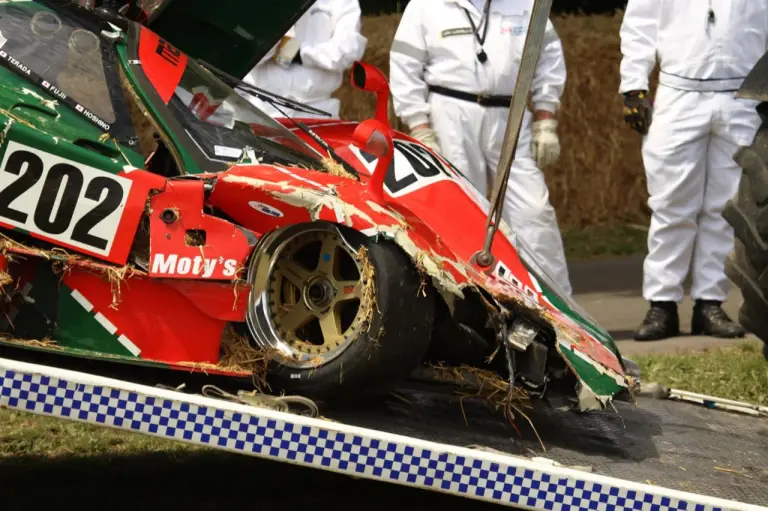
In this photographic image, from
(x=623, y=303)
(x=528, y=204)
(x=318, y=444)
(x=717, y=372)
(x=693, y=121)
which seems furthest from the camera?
(x=623, y=303)

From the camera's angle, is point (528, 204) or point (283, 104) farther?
point (528, 204)

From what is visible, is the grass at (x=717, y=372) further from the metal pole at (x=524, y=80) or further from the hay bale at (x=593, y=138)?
the hay bale at (x=593, y=138)

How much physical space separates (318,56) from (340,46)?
0.54 feet

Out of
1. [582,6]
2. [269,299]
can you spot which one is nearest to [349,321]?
[269,299]

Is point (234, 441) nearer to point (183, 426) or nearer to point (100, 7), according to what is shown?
point (183, 426)

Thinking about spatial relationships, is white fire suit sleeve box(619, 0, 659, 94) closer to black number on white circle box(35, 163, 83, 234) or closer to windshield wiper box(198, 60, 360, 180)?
windshield wiper box(198, 60, 360, 180)

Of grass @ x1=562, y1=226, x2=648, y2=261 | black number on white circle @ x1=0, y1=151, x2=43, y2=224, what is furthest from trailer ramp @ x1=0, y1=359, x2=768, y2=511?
grass @ x1=562, y1=226, x2=648, y2=261

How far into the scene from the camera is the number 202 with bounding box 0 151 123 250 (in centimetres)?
423

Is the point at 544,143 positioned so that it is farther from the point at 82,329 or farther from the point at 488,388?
the point at 82,329

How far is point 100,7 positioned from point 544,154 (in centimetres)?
355

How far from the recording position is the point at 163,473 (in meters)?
5.26

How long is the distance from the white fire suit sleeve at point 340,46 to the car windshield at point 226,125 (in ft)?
9.49

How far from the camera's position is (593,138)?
42.7 feet

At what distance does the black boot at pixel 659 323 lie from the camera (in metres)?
8.20
